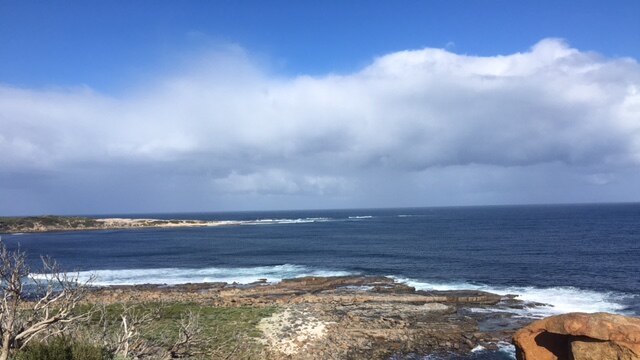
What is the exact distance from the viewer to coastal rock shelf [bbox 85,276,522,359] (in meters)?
27.2

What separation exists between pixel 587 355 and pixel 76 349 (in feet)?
54.7

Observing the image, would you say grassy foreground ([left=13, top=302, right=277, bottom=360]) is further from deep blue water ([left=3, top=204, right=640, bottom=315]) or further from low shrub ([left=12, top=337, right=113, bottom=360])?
deep blue water ([left=3, top=204, right=640, bottom=315])

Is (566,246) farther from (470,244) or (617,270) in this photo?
(617,270)

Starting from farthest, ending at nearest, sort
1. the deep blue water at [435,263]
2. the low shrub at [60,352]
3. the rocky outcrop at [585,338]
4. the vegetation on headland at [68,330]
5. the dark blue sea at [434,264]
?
the deep blue water at [435,263]
the dark blue sea at [434,264]
the rocky outcrop at [585,338]
the low shrub at [60,352]
the vegetation on headland at [68,330]

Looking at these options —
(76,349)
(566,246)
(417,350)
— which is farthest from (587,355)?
(566,246)

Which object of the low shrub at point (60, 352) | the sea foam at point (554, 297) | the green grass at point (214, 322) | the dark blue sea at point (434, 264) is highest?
the low shrub at point (60, 352)

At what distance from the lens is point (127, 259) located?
75.7m

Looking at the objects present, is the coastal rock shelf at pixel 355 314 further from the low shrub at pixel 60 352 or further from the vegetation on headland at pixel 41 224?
the vegetation on headland at pixel 41 224

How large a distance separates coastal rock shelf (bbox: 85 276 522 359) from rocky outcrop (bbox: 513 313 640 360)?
1111 cm

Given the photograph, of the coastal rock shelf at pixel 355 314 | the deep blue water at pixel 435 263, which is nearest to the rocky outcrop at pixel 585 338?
the coastal rock shelf at pixel 355 314

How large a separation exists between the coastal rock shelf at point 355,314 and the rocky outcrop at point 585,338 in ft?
36.5

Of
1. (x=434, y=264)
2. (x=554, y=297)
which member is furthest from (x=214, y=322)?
(x=434, y=264)

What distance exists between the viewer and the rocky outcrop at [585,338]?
1461 cm

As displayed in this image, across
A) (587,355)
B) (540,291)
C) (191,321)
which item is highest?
(191,321)
